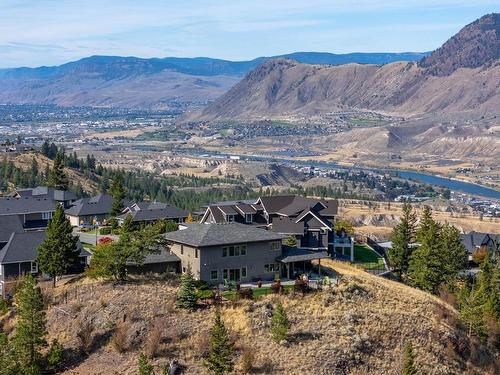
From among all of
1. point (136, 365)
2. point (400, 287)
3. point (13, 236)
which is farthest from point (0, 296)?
point (400, 287)

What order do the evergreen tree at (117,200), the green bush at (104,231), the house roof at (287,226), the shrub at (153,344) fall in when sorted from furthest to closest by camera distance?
the evergreen tree at (117,200), the green bush at (104,231), the house roof at (287,226), the shrub at (153,344)

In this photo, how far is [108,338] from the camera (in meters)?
42.5

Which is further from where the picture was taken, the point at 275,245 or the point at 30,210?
the point at 30,210

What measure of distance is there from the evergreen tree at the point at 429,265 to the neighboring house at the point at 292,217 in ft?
28.3

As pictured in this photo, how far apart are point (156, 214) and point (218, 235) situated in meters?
24.7

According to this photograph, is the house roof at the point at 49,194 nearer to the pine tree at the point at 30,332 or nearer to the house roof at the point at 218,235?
the house roof at the point at 218,235

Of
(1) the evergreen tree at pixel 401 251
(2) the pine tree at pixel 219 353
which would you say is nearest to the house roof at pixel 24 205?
(1) the evergreen tree at pixel 401 251

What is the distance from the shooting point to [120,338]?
41.8 metres

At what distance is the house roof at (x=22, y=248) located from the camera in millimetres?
52312

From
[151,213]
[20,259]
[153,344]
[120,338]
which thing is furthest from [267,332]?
[151,213]

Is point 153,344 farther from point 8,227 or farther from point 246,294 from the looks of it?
point 8,227

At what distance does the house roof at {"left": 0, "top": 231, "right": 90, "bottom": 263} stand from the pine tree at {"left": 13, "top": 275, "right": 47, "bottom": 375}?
10.9m

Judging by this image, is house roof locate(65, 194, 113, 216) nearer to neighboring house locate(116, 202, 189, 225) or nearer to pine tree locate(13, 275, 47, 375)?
neighboring house locate(116, 202, 189, 225)

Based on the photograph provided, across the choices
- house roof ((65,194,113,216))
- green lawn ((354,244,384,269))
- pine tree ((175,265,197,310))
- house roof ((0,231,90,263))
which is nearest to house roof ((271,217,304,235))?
green lawn ((354,244,384,269))
